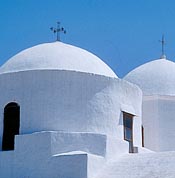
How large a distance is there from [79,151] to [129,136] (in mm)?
3151

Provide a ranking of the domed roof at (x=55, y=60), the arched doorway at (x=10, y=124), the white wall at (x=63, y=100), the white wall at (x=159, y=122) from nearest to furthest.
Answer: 1. the white wall at (x=63, y=100)
2. the arched doorway at (x=10, y=124)
3. the domed roof at (x=55, y=60)
4. the white wall at (x=159, y=122)

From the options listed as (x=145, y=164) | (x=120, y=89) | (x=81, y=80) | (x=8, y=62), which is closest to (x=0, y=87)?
(x=8, y=62)

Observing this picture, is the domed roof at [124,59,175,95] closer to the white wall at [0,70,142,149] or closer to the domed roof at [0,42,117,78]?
the domed roof at [0,42,117,78]

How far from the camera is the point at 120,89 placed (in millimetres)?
20188

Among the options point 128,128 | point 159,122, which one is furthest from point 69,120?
point 159,122

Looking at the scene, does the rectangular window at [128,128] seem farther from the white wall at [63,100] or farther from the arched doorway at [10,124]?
the arched doorway at [10,124]

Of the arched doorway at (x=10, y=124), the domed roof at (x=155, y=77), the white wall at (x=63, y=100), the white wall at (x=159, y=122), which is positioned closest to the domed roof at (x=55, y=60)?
the white wall at (x=63, y=100)

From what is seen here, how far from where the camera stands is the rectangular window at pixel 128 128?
20.4m

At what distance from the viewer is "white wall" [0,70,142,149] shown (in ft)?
61.9

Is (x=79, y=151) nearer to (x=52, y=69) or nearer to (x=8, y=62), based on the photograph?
(x=52, y=69)

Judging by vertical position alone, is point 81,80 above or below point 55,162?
above

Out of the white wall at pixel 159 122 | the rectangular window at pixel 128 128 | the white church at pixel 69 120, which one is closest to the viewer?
the white church at pixel 69 120

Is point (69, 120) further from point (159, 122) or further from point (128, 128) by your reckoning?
point (159, 122)

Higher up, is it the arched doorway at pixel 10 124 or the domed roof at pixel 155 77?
the domed roof at pixel 155 77
